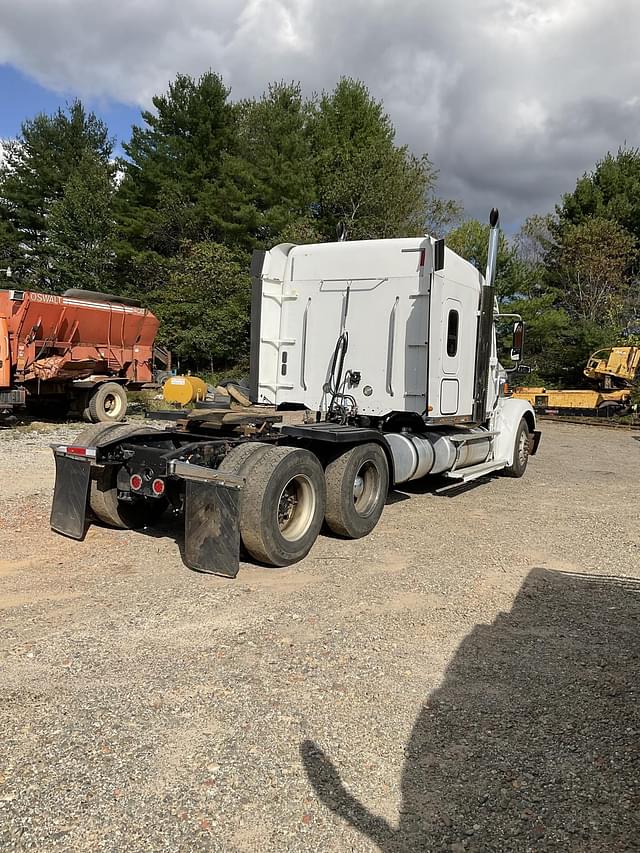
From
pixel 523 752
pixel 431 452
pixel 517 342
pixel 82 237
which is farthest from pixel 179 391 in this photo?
pixel 82 237

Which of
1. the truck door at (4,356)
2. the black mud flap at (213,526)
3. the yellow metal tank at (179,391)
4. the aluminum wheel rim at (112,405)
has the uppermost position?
the truck door at (4,356)

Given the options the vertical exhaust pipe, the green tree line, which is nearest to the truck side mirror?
the vertical exhaust pipe

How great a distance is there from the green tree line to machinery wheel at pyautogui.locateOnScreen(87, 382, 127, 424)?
1299cm

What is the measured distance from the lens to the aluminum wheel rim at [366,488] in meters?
6.75

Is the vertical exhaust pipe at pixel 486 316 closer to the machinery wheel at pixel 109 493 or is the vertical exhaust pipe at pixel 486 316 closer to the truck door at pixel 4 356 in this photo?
the machinery wheel at pixel 109 493

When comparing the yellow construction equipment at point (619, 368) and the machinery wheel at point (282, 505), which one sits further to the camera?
the yellow construction equipment at point (619, 368)

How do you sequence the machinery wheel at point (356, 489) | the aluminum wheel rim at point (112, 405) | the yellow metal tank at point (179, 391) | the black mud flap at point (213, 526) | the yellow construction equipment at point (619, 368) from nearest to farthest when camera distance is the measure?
the black mud flap at point (213, 526), the machinery wheel at point (356, 489), the yellow metal tank at point (179, 391), the aluminum wheel rim at point (112, 405), the yellow construction equipment at point (619, 368)

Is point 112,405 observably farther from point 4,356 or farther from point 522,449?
point 522,449

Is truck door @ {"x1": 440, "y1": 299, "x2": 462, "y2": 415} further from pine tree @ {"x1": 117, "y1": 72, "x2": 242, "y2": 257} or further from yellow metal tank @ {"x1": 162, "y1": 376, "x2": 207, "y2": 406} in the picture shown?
pine tree @ {"x1": 117, "y1": 72, "x2": 242, "y2": 257}

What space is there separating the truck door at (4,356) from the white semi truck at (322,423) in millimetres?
7731

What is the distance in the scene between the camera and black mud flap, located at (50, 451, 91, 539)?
234 inches

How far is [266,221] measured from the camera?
29.6 metres

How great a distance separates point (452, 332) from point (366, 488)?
88.8 inches

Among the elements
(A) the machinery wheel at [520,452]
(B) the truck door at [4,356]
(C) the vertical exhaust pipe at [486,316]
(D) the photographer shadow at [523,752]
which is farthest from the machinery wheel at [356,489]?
(B) the truck door at [4,356]
